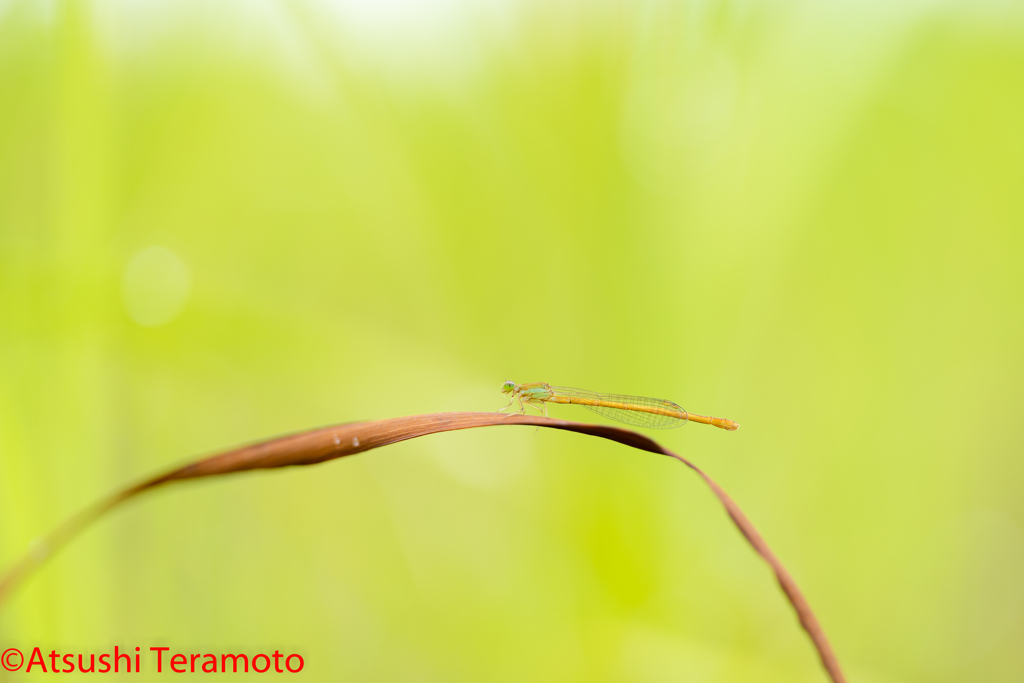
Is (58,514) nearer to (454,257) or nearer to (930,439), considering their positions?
(454,257)

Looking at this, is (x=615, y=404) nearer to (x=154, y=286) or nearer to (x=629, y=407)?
(x=629, y=407)

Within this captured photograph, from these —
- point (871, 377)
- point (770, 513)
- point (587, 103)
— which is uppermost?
point (587, 103)

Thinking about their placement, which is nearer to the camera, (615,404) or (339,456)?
(339,456)

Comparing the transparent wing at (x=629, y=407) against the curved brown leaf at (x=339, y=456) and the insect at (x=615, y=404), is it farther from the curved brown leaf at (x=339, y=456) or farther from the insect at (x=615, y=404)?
the curved brown leaf at (x=339, y=456)

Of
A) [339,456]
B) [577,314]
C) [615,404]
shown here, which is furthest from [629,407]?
[339,456]

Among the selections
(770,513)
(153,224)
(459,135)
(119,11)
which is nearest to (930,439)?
(770,513)
